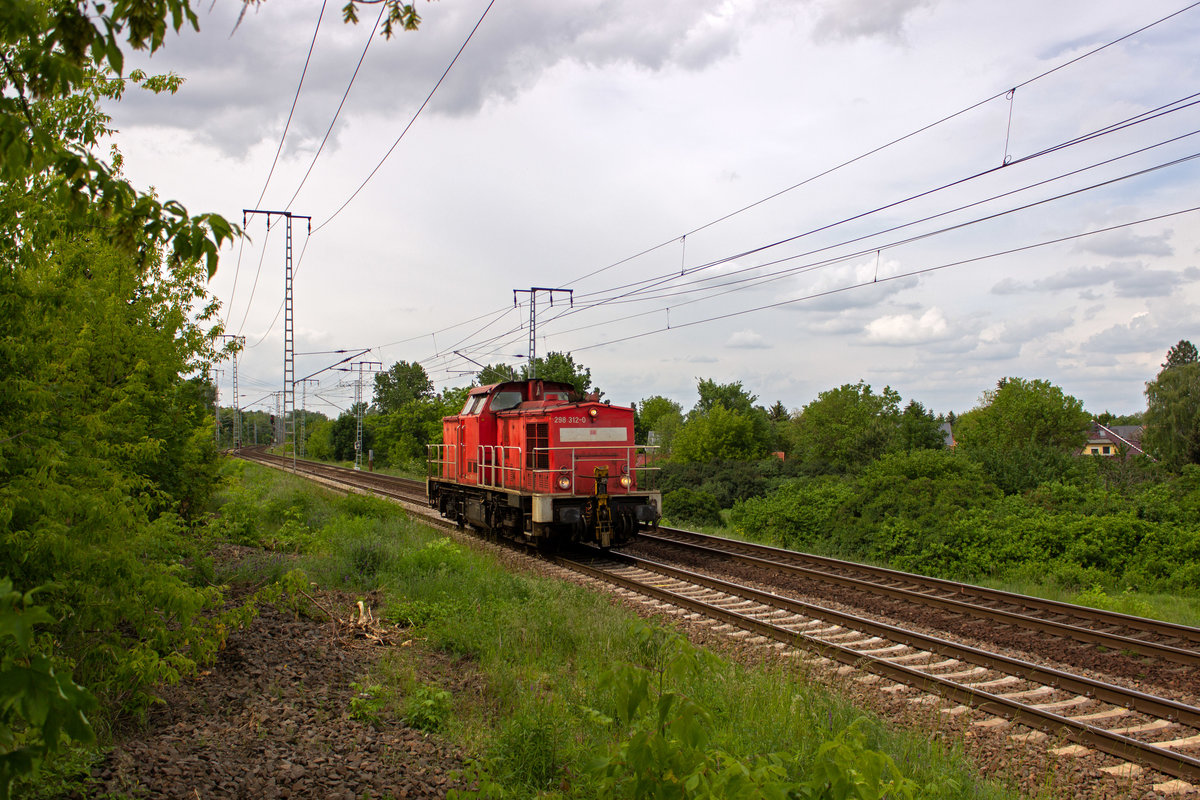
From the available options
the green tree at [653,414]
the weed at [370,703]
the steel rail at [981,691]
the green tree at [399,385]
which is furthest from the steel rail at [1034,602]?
the green tree at [399,385]

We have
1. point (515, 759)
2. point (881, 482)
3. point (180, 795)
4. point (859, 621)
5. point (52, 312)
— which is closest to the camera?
point (180, 795)

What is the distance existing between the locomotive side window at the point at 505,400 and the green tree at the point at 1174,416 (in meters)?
35.8

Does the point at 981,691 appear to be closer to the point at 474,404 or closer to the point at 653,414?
the point at 474,404

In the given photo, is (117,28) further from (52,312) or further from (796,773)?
(796,773)

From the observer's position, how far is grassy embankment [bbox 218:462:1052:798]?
3086mm

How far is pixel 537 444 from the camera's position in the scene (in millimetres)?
15680

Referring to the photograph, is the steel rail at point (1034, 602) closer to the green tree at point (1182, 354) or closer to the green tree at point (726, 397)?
the green tree at point (726, 397)

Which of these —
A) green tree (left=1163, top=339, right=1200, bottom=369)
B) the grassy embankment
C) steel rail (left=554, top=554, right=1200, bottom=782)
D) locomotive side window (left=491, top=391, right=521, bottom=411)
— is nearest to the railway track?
steel rail (left=554, top=554, right=1200, bottom=782)

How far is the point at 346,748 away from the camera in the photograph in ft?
17.1

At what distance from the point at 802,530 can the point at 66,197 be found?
56.2ft

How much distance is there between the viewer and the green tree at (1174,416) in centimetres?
3838

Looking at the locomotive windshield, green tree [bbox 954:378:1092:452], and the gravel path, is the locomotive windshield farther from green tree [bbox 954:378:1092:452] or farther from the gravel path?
green tree [bbox 954:378:1092:452]

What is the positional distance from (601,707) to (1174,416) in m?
47.7

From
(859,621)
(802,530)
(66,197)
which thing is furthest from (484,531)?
(66,197)
